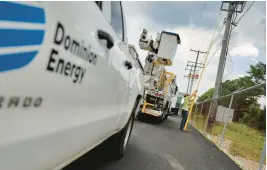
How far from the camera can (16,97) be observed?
1.75 metres

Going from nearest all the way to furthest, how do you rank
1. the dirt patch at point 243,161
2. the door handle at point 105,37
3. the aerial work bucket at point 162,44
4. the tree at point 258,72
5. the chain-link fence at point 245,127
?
the door handle at point 105,37
the dirt patch at point 243,161
the chain-link fence at point 245,127
the aerial work bucket at point 162,44
the tree at point 258,72

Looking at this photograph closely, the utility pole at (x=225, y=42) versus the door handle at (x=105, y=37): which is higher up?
the utility pole at (x=225, y=42)

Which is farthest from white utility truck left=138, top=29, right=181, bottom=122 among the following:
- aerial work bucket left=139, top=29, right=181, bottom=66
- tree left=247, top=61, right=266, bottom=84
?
tree left=247, top=61, right=266, bottom=84

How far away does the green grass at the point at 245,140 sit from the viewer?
982 centimetres

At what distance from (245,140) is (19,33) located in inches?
386

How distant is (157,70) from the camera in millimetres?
18234

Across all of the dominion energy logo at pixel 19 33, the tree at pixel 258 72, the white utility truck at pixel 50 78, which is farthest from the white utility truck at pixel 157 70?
the tree at pixel 258 72

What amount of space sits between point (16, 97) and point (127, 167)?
4212 millimetres

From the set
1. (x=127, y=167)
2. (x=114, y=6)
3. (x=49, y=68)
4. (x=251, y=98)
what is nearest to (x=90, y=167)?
(x=127, y=167)

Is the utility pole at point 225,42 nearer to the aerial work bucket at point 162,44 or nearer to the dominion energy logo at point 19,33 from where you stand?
the aerial work bucket at point 162,44

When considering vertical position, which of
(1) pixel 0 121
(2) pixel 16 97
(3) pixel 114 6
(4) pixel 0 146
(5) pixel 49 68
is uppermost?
(3) pixel 114 6

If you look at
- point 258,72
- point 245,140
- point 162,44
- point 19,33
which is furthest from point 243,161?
point 258,72

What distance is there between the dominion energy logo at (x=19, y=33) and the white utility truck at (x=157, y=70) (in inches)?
537

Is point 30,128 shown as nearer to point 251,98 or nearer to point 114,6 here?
point 114,6
